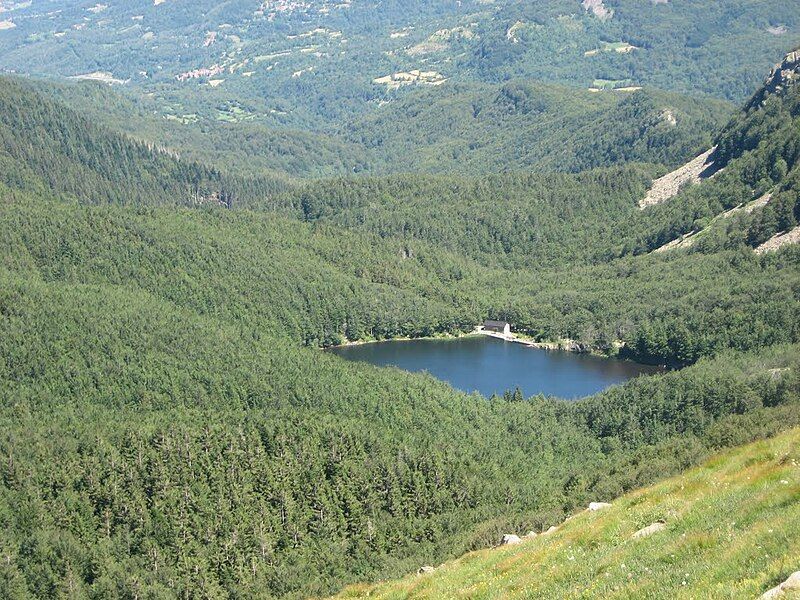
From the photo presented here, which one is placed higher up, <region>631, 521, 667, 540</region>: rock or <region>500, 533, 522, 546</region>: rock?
<region>631, 521, 667, 540</region>: rock

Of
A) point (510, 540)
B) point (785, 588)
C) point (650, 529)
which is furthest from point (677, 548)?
point (510, 540)

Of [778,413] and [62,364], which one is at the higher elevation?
[778,413]

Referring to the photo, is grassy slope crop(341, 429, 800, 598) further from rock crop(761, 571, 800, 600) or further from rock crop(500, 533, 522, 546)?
rock crop(500, 533, 522, 546)

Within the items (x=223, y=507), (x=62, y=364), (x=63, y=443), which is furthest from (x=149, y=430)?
(x=62, y=364)

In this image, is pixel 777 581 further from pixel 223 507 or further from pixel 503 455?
pixel 503 455

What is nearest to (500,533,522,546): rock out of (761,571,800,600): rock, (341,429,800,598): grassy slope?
(341,429,800,598): grassy slope

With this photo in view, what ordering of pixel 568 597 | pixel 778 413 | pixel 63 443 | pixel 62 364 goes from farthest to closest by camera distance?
pixel 62 364 → pixel 63 443 → pixel 778 413 → pixel 568 597
